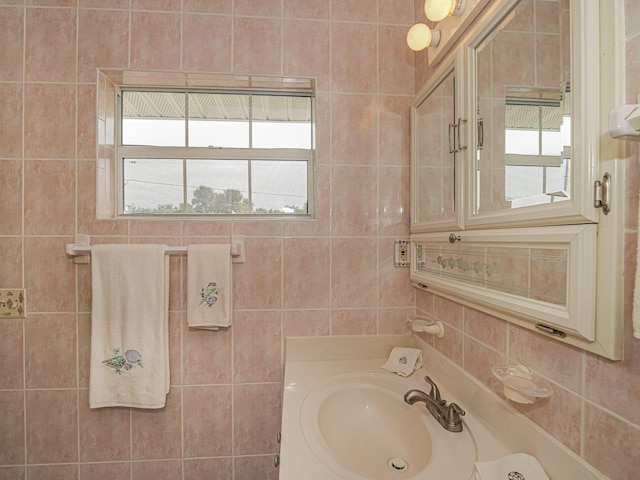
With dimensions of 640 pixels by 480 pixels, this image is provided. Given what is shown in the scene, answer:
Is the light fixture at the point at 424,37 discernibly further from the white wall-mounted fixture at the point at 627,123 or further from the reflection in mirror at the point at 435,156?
the white wall-mounted fixture at the point at 627,123

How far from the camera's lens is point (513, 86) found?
727mm

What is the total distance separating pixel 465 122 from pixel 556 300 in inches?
21.8

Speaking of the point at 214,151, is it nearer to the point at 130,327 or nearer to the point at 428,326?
the point at 130,327

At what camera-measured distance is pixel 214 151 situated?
55.4 inches

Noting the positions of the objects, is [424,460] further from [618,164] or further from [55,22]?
[55,22]

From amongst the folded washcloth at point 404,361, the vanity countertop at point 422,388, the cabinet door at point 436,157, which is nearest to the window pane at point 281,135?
the cabinet door at point 436,157

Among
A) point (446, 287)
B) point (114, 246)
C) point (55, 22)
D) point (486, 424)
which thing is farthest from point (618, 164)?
point (55, 22)

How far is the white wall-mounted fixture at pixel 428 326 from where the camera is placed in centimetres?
111

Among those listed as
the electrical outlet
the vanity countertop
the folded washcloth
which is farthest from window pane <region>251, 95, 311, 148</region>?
the folded washcloth

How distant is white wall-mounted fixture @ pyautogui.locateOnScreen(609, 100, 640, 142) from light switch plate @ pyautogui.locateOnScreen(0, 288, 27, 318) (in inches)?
72.0

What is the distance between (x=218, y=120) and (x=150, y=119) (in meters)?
0.31

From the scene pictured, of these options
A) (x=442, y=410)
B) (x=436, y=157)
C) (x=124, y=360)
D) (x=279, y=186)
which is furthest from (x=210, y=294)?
(x=436, y=157)

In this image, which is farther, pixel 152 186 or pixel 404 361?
pixel 152 186

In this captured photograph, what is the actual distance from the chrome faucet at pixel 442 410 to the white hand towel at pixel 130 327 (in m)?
0.96
